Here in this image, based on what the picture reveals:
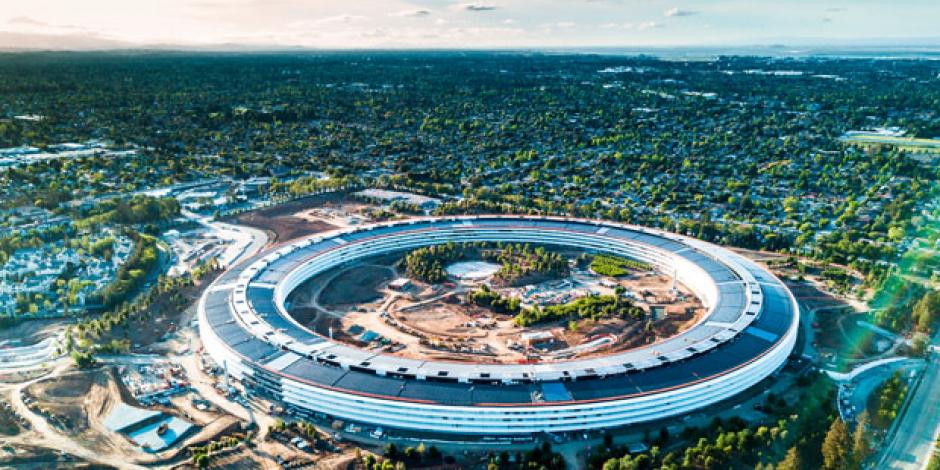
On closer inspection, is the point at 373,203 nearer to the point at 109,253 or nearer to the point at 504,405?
the point at 109,253

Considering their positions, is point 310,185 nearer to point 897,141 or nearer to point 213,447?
point 213,447

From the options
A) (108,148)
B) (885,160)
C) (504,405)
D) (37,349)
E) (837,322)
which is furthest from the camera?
(108,148)

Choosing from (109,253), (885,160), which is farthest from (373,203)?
(885,160)

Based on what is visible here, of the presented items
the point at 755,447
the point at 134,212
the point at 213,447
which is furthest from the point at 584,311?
the point at 134,212

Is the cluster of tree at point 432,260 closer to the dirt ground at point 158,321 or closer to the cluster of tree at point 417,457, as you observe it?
the dirt ground at point 158,321

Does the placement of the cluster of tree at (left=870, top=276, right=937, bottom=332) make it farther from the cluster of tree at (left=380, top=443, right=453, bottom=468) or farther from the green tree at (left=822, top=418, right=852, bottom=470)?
the cluster of tree at (left=380, top=443, right=453, bottom=468)

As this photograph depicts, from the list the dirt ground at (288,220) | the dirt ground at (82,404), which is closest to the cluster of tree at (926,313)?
the dirt ground at (82,404)
